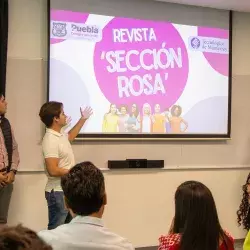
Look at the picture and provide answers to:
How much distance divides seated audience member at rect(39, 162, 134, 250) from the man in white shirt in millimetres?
1432

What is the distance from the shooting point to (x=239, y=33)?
470 cm

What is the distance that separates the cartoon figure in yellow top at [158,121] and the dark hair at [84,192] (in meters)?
2.59

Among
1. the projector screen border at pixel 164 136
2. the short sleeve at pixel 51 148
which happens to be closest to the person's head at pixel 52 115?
the short sleeve at pixel 51 148

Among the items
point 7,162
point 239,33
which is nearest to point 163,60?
point 239,33

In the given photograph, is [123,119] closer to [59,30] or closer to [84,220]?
[59,30]

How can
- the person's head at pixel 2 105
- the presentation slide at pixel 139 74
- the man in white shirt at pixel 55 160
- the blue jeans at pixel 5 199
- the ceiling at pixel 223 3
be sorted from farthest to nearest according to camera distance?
the ceiling at pixel 223 3 → the presentation slide at pixel 139 74 → the blue jeans at pixel 5 199 → the person's head at pixel 2 105 → the man in white shirt at pixel 55 160

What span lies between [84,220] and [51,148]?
66.6 inches

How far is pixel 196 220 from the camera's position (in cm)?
172

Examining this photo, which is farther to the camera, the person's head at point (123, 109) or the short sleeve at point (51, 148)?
the person's head at point (123, 109)

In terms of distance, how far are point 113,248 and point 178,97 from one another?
3042 millimetres

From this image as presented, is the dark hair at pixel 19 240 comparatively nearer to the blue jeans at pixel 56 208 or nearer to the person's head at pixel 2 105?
the blue jeans at pixel 56 208

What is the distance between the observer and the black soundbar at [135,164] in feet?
13.7

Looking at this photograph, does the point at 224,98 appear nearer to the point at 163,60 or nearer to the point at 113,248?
the point at 163,60

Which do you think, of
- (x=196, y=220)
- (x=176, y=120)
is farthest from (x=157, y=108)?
(x=196, y=220)
